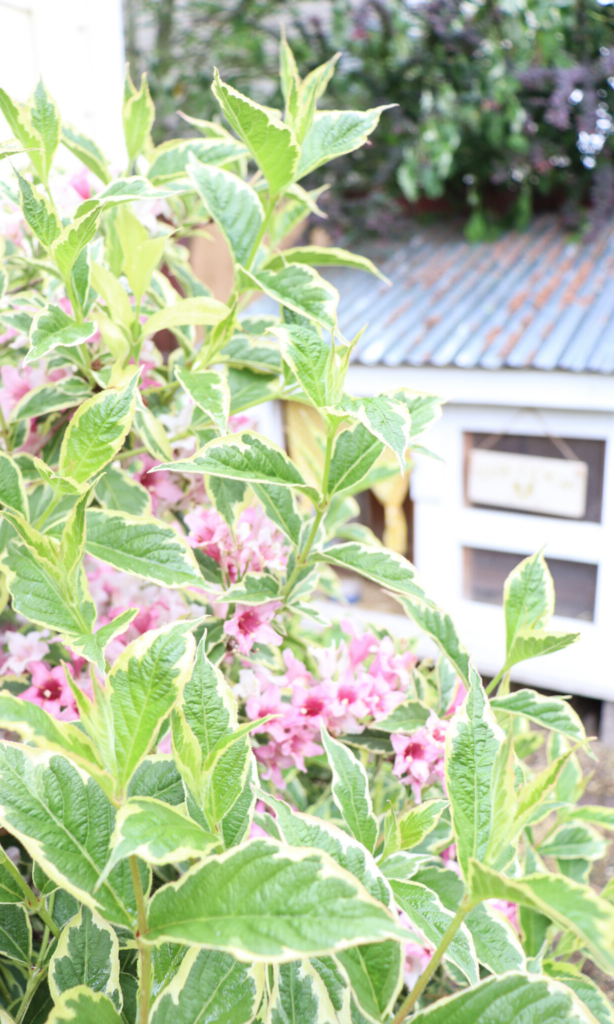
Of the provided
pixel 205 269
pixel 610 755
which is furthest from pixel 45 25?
pixel 610 755

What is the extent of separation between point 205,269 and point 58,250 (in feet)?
7.49

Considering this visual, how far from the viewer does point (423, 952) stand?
0.56 m

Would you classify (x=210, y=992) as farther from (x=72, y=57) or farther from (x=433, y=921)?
(x=72, y=57)

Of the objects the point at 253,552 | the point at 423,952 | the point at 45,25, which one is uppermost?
the point at 45,25

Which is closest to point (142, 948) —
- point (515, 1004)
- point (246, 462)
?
point (515, 1004)

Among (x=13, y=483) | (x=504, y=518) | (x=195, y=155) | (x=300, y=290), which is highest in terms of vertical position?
(x=195, y=155)

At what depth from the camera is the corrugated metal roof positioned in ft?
7.68

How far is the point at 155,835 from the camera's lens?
26cm

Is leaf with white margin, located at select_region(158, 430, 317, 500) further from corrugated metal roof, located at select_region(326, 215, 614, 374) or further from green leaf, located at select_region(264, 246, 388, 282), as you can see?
corrugated metal roof, located at select_region(326, 215, 614, 374)

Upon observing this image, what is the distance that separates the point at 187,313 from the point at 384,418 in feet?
0.65

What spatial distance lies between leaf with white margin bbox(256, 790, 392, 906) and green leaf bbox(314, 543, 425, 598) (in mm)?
172

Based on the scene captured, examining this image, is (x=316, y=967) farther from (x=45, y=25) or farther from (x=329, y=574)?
(x=45, y=25)

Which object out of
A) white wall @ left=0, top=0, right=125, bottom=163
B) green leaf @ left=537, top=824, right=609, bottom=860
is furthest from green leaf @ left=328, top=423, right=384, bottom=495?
white wall @ left=0, top=0, right=125, bottom=163

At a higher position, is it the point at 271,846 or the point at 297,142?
the point at 297,142
